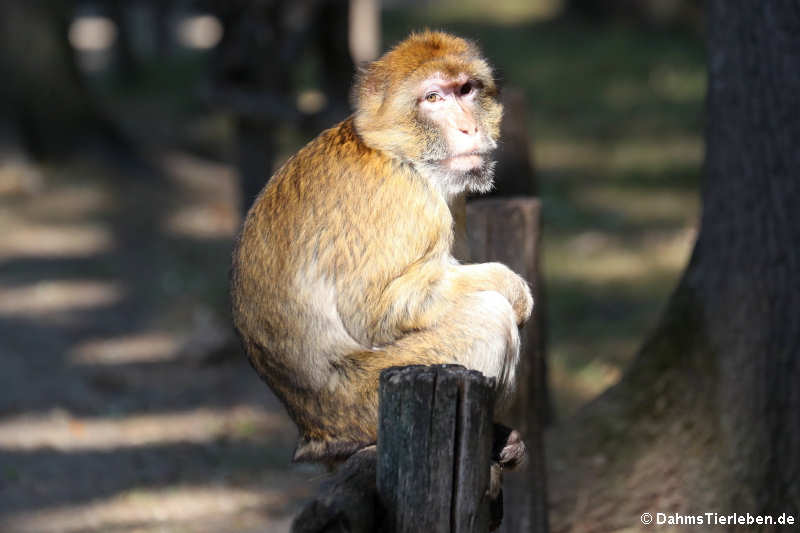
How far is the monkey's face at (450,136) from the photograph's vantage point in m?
3.56

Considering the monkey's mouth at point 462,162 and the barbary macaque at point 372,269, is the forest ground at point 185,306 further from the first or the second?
the monkey's mouth at point 462,162

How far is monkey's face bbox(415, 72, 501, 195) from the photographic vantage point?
3561 mm

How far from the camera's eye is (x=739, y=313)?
14.6 feet

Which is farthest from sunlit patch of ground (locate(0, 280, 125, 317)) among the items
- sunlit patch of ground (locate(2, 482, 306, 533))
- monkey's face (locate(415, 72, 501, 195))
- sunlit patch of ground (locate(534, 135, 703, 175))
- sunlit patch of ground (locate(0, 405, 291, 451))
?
monkey's face (locate(415, 72, 501, 195))

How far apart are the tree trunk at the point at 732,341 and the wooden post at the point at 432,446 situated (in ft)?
6.47

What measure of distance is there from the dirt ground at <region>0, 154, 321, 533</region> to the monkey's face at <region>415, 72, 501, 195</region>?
2803 millimetres

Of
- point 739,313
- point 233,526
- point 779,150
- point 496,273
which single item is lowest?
point 233,526

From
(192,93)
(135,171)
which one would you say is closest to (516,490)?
(135,171)

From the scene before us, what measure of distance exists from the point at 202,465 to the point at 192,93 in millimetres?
9417

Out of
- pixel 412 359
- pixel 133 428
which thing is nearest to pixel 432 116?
pixel 412 359

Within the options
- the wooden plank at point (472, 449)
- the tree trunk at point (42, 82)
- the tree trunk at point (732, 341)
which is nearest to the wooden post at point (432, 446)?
the wooden plank at point (472, 449)

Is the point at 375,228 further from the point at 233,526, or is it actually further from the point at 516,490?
the point at 233,526

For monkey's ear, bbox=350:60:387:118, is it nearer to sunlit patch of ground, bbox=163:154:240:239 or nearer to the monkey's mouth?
the monkey's mouth

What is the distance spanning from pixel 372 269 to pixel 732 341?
186 cm
